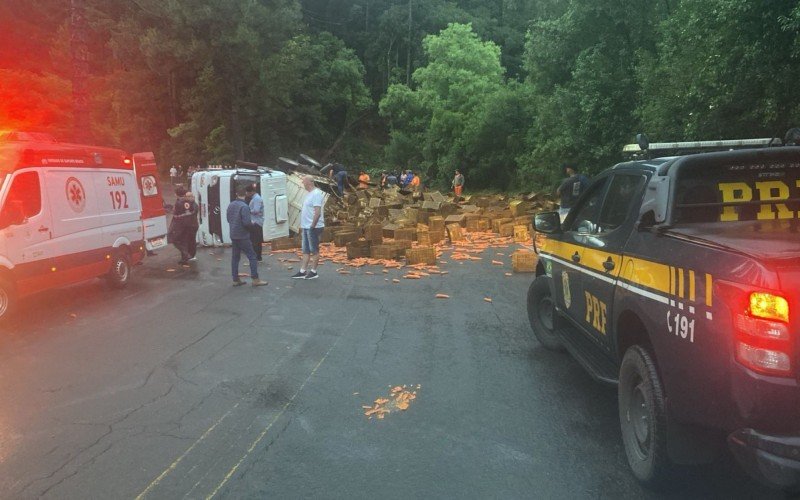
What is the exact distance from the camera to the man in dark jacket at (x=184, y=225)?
13.1 meters

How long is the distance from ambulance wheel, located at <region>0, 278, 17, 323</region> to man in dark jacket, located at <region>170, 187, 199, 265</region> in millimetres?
5034

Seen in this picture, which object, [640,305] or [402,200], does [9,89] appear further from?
[640,305]

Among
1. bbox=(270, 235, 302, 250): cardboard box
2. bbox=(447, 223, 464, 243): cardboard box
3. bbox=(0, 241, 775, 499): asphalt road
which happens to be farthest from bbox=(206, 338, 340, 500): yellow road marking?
bbox=(447, 223, 464, 243): cardboard box

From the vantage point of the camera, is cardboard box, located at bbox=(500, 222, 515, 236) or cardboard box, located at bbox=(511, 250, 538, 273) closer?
cardboard box, located at bbox=(511, 250, 538, 273)

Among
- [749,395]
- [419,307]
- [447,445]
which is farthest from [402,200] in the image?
[749,395]

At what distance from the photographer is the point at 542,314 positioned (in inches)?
263

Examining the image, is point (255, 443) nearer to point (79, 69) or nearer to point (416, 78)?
point (79, 69)

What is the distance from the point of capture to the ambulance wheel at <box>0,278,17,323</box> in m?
8.11

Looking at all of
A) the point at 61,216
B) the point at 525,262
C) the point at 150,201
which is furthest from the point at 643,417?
the point at 150,201

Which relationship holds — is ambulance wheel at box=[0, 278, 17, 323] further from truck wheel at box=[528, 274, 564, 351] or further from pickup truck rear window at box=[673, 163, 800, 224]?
pickup truck rear window at box=[673, 163, 800, 224]

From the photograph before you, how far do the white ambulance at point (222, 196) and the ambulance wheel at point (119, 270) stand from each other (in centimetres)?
477

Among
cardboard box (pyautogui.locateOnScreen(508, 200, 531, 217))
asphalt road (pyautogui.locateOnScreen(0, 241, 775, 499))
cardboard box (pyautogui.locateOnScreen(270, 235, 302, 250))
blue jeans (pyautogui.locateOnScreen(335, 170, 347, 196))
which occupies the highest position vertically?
blue jeans (pyautogui.locateOnScreen(335, 170, 347, 196))

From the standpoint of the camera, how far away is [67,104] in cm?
3131

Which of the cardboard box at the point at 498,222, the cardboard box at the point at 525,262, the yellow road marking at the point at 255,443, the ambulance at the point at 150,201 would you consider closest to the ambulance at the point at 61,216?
the ambulance at the point at 150,201
